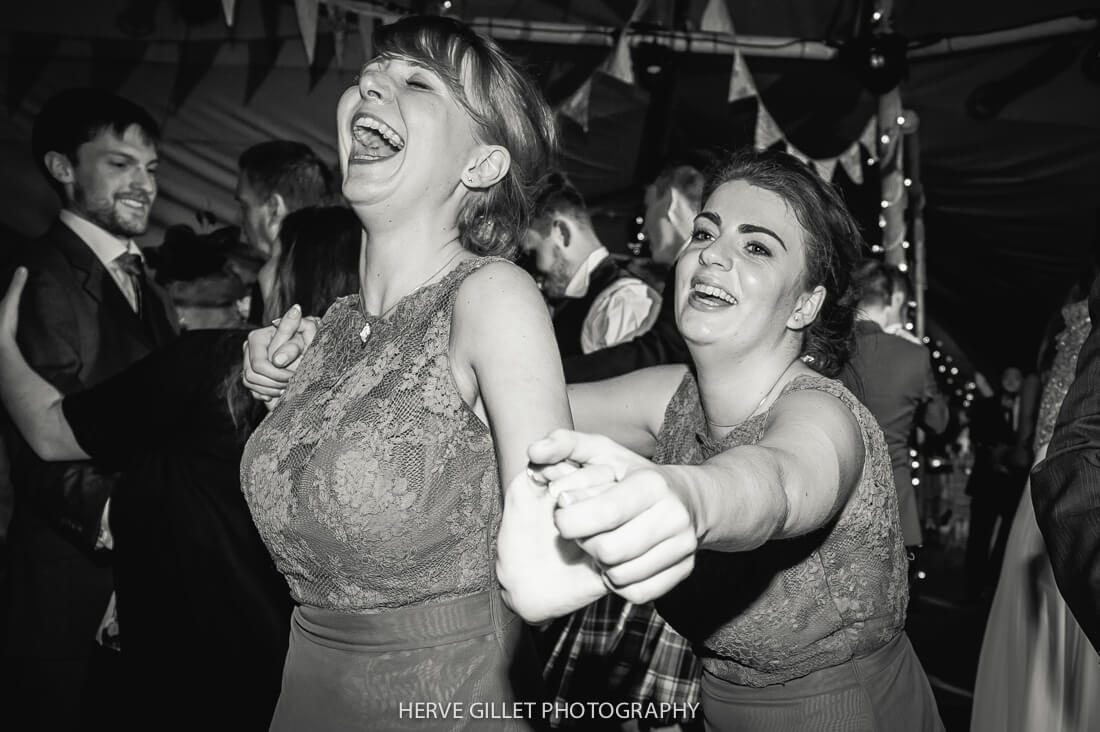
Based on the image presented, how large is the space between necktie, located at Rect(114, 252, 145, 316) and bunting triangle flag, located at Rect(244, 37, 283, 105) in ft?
9.12

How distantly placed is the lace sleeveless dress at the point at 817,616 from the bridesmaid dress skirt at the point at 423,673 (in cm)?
42

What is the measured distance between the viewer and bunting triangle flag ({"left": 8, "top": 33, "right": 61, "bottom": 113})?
470 centimetres

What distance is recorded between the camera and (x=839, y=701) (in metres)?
1.55

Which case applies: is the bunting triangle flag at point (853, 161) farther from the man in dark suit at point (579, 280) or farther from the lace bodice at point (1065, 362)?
the lace bodice at point (1065, 362)

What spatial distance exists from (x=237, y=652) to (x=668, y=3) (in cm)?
507

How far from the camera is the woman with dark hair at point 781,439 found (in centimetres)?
152

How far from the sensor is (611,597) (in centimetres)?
277

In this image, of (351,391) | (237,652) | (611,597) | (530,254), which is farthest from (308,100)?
(351,391)

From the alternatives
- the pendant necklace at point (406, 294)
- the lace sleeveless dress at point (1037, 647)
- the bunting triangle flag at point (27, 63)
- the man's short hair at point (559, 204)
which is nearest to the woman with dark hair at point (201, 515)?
the pendant necklace at point (406, 294)

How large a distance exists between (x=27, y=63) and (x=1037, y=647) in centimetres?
505

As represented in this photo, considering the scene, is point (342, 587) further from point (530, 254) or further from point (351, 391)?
point (530, 254)

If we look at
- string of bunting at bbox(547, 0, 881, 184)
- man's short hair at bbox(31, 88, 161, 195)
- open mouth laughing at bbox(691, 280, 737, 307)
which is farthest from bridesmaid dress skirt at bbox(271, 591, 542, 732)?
string of bunting at bbox(547, 0, 881, 184)

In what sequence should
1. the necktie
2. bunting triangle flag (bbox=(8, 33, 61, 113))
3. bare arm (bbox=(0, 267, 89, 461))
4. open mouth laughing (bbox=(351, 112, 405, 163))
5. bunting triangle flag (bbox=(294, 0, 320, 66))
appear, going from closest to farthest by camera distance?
open mouth laughing (bbox=(351, 112, 405, 163)) → bare arm (bbox=(0, 267, 89, 461)) → the necktie → bunting triangle flag (bbox=(294, 0, 320, 66)) → bunting triangle flag (bbox=(8, 33, 61, 113))

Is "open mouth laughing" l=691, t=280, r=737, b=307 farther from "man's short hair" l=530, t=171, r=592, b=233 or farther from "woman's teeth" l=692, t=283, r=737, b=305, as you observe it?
"man's short hair" l=530, t=171, r=592, b=233
